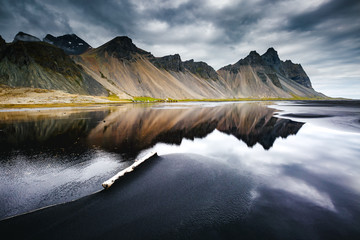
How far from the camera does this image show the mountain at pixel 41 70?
97375 millimetres

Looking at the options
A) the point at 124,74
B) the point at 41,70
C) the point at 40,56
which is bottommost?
the point at 41,70

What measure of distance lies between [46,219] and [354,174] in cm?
1718

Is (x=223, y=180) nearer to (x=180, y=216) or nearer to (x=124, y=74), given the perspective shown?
(x=180, y=216)

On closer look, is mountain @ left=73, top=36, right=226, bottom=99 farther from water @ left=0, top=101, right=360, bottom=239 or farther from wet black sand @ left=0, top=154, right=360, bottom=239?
wet black sand @ left=0, top=154, right=360, bottom=239

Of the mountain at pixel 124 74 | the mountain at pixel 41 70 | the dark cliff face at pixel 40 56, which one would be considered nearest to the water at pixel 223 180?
the mountain at pixel 41 70

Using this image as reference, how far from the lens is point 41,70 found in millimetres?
106000

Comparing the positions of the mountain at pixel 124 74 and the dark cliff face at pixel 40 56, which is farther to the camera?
the mountain at pixel 124 74

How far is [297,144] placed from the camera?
1884 centimetres

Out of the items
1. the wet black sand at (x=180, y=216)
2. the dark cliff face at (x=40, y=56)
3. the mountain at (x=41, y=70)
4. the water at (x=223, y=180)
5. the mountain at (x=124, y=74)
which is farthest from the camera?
the mountain at (x=124, y=74)

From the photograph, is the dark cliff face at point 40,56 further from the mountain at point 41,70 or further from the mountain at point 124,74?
the mountain at point 124,74

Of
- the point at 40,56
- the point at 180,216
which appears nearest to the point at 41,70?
the point at 40,56

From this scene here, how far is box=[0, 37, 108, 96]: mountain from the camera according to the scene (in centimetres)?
9738

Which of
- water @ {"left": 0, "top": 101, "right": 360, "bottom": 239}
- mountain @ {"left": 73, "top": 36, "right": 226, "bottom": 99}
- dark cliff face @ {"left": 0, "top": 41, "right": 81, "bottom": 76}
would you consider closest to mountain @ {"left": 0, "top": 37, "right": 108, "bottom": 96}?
dark cliff face @ {"left": 0, "top": 41, "right": 81, "bottom": 76}

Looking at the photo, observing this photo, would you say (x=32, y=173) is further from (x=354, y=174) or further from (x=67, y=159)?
(x=354, y=174)
